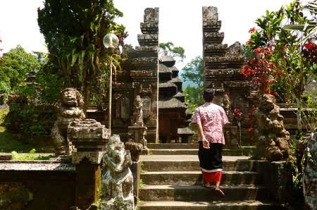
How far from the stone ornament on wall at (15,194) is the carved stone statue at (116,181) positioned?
1552 millimetres

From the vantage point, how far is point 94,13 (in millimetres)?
11828

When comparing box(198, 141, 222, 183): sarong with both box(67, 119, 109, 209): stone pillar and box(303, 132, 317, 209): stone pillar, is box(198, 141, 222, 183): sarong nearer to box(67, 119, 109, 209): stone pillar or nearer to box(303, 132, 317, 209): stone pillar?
box(303, 132, 317, 209): stone pillar

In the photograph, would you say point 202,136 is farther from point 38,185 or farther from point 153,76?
point 153,76

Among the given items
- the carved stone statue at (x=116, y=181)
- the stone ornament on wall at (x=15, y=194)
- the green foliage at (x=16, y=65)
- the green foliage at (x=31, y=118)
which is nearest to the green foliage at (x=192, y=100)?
the green foliage at (x=31, y=118)

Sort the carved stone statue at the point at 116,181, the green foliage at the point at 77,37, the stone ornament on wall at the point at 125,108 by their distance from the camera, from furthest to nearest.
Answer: the stone ornament on wall at the point at 125,108
the green foliage at the point at 77,37
the carved stone statue at the point at 116,181

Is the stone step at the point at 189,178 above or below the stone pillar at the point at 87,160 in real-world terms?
below

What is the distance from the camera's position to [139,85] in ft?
39.3

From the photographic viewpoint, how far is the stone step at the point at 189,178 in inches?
223

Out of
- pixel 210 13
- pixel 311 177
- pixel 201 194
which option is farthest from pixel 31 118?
pixel 311 177

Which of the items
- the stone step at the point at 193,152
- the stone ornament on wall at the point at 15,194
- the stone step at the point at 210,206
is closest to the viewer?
the stone ornament on wall at the point at 15,194

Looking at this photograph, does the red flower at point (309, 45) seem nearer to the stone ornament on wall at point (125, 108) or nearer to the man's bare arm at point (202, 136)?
the man's bare arm at point (202, 136)

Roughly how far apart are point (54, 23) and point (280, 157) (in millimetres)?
9905

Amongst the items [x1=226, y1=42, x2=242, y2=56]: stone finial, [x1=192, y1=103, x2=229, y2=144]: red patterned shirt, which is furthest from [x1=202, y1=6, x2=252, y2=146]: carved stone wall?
[x1=192, y1=103, x2=229, y2=144]: red patterned shirt

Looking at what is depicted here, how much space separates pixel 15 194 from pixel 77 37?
791 cm
